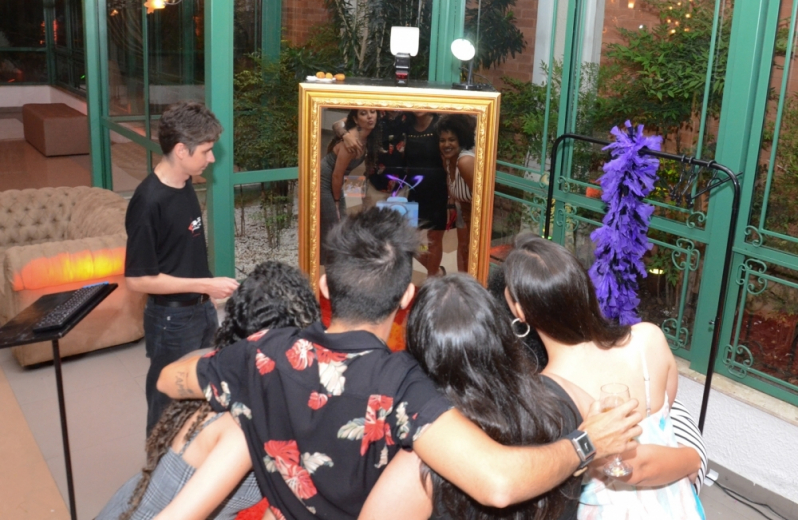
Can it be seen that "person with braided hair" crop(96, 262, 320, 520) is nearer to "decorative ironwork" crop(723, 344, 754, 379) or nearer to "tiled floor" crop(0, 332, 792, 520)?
"tiled floor" crop(0, 332, 792, 520)

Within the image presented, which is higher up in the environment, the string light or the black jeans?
the string light

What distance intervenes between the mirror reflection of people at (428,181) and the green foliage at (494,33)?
1.59 metres

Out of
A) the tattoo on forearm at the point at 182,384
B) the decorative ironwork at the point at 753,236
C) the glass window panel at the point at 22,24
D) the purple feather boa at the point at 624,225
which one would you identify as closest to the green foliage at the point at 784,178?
the decorative ironwork at the point at 753,236

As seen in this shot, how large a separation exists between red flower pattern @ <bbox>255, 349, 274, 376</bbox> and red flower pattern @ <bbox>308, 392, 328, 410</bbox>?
0.38 feet

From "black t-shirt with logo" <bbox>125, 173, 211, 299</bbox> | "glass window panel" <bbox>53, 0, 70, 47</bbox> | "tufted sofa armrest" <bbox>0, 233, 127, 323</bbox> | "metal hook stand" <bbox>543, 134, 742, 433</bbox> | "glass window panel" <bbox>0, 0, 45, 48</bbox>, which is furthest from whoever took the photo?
"glass window panel" <bbox>0, 0, 45, 48</bbox>

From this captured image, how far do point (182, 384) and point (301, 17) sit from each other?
3.68m

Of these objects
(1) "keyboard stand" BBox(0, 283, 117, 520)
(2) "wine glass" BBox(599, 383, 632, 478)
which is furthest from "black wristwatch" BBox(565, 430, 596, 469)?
(1) "keyboard stand" BBox(0, 283, 117, 520)

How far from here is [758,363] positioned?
4105mm

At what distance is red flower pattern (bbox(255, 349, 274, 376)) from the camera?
1.66 meters

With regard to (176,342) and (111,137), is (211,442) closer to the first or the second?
(176,342)

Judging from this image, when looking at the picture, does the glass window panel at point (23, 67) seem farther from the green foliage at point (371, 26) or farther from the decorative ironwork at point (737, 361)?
the decorative ironwork at point (737, 361)

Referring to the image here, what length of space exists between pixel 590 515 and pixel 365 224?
3.38 feet

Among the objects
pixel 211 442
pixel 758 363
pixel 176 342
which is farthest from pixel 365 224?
pixel 758 363

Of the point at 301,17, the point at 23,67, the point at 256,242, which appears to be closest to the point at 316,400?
the point at 256,242
